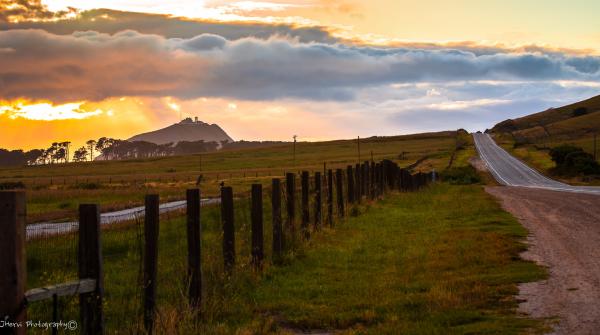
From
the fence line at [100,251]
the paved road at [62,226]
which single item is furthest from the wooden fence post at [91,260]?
the paved road at [62,226]

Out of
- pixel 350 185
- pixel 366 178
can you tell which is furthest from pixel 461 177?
pixel 350 185

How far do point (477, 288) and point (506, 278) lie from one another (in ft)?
4.05

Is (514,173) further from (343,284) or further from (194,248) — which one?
(194,248)

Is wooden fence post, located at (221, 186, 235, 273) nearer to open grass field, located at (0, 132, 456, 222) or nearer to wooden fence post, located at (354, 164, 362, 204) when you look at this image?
open grass field, located at (0, 132, 456, 222)

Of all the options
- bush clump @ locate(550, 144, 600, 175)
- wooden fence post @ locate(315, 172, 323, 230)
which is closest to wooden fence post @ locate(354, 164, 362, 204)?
wooden fence post @ locate(315, 172, 323, 230)

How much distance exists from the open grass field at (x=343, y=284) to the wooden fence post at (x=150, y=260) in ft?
0.52

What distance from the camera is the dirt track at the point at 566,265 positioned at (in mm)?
9219

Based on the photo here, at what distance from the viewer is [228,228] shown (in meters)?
11.8

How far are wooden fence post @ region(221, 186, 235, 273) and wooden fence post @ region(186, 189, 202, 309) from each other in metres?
1.64

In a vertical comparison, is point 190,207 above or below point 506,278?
above

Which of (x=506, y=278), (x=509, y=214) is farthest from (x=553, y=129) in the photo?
(x=506, y=278)

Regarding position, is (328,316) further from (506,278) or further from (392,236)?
(392,236)

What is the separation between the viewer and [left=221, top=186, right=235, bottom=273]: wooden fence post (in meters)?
11.6

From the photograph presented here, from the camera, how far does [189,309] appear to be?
9219 millimetres
